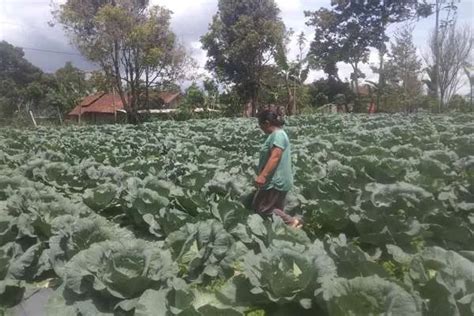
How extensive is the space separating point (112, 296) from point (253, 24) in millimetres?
31740

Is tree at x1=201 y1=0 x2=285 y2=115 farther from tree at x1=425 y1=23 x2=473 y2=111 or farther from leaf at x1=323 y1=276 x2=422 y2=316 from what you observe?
leaf at x1=323 y1=276 x2=422 y2=316

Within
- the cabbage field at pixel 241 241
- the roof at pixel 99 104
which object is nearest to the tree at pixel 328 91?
the roof at pixel 99 104

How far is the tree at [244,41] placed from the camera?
32.2 metres

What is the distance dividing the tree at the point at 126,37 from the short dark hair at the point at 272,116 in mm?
22144

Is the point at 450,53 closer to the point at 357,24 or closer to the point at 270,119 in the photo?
the point at 357,24

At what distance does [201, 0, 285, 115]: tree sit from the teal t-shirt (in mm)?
27965

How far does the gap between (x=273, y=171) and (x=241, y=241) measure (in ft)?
4.09

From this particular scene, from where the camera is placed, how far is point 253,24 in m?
32.9

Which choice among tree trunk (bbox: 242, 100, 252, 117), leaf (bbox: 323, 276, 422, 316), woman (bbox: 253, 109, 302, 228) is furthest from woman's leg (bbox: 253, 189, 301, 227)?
tree trunk (bbox: 242, 100, 252, 117)

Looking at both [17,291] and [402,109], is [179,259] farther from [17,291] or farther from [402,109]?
[402,109]

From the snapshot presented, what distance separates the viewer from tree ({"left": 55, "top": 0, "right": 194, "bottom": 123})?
25.8m

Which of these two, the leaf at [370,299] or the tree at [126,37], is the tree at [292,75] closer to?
the tree at [126,37]

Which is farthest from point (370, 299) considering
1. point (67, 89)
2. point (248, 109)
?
point (67, 89)

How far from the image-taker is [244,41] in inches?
1267
